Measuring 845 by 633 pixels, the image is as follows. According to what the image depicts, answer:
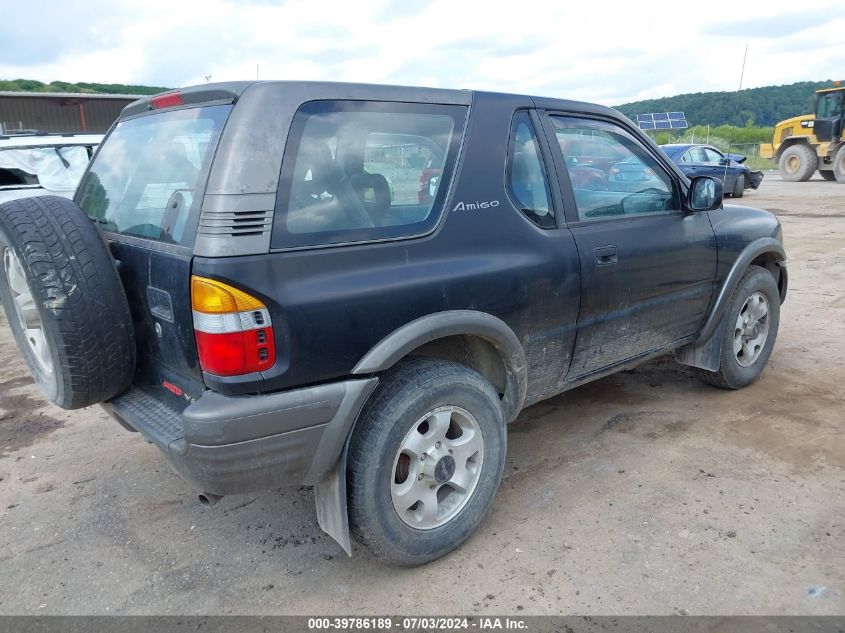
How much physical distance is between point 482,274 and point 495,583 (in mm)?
1255

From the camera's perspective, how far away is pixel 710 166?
53.0ft

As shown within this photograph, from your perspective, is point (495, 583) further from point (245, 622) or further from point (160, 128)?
point (160, 128)

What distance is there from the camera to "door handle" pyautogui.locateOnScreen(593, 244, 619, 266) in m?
3.23

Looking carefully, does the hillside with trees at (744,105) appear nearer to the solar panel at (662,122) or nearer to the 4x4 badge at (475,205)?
the solar panel at (662,122)

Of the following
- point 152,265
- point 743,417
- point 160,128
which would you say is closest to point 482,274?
point 152,265

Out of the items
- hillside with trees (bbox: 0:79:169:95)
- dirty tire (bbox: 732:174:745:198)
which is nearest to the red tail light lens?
dirty tire (bbox: 732:174:745:198)

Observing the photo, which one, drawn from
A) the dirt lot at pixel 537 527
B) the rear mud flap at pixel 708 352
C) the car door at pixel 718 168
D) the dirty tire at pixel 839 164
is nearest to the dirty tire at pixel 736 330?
the rear mud flap at pixel 708 352

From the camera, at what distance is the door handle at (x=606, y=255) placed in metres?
3.23

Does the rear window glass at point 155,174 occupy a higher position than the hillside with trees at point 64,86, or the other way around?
the hillside with trees at point 64,86

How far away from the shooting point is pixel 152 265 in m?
2.42

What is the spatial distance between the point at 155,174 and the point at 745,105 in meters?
69.3

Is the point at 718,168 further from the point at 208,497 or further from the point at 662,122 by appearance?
the point at 662,122

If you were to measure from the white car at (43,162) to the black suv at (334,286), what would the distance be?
16.8 ft

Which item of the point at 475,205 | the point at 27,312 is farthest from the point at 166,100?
the point at 475,205
